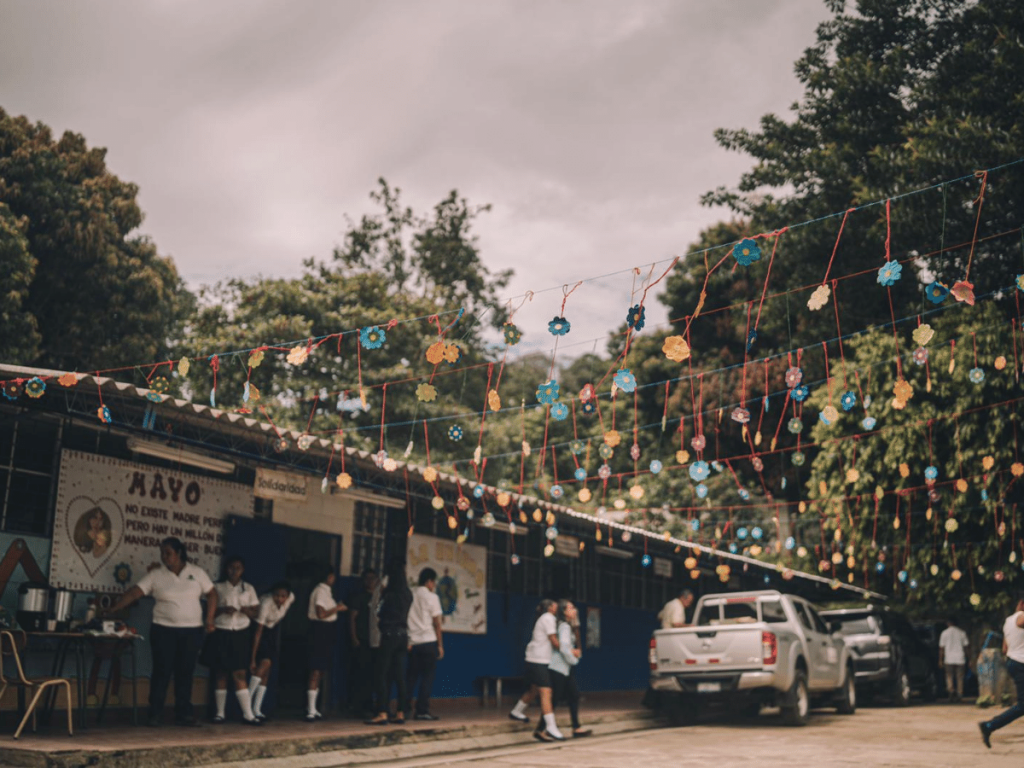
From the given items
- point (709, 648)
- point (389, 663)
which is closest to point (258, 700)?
point (389, 663)

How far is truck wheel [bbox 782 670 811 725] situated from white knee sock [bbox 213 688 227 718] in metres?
7.31

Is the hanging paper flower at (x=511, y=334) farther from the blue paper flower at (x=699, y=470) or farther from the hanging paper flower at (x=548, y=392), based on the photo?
the blue paper flower at (x=699, y=470)

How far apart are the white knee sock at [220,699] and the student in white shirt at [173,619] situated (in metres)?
0.53

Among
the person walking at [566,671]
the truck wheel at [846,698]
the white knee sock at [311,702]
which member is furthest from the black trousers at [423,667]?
the truck wheel at [846,698]

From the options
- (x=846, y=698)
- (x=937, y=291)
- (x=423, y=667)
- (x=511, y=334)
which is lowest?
(x=846, y=698)

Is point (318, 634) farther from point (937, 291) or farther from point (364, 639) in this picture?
point (937, 291)

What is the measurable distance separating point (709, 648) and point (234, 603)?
20.9 feet

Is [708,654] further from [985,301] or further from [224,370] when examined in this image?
[224,370]

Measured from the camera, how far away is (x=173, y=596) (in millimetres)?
9375

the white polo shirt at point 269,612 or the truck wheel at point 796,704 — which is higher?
the white polo shirt at point 269,612

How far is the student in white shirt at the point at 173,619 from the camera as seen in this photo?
9.30m

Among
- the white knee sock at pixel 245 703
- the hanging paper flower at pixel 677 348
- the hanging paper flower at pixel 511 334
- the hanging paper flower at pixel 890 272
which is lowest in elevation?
the white knee sock at pixel 245 703

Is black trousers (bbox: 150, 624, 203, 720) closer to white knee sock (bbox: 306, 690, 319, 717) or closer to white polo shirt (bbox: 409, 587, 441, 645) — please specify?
white knee sock (bbox: 306, 690, 319, 717)

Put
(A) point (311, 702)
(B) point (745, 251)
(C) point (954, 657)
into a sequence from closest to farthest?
(B) point (745, 251) < (A) point (311, 702) < (C) point (954, 657)
